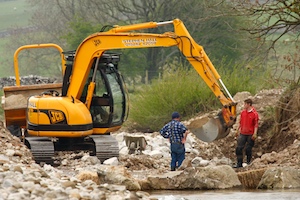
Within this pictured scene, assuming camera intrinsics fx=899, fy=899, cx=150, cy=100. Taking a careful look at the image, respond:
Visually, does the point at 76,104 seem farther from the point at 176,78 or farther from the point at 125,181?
the point at 176,78

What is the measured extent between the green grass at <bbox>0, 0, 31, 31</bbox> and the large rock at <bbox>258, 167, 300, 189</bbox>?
2910 inches

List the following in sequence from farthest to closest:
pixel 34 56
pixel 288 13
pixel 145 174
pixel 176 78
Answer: pixel 34 56
pixel 176 78
pixel 145 174
pixel 288 13

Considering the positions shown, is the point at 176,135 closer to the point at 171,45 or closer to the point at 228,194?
the point at 171,45

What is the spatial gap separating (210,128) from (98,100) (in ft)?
8.34

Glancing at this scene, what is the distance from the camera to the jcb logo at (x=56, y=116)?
64.0ft

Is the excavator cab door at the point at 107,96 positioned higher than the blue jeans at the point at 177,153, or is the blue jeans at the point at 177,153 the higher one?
the excavator cab door at the point at 107,96

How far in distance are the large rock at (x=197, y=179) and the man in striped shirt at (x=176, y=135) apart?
1.76 metres

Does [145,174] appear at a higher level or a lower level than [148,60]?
lower

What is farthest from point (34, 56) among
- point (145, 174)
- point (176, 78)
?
point (145, 174)

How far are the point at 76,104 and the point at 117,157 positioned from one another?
147 centimetres

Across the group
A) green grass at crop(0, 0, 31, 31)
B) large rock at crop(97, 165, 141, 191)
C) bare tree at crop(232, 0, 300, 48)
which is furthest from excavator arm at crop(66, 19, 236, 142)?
green grass at crop(0, 0, 31, 31)

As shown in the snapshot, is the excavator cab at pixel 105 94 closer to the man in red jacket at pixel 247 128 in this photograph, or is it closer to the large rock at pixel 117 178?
the man in red jacket at pixel 247 128

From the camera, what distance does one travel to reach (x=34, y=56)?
66.0 metres

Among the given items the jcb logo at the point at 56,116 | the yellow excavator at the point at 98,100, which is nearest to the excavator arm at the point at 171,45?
the yellow excavator at the point at 98,100
